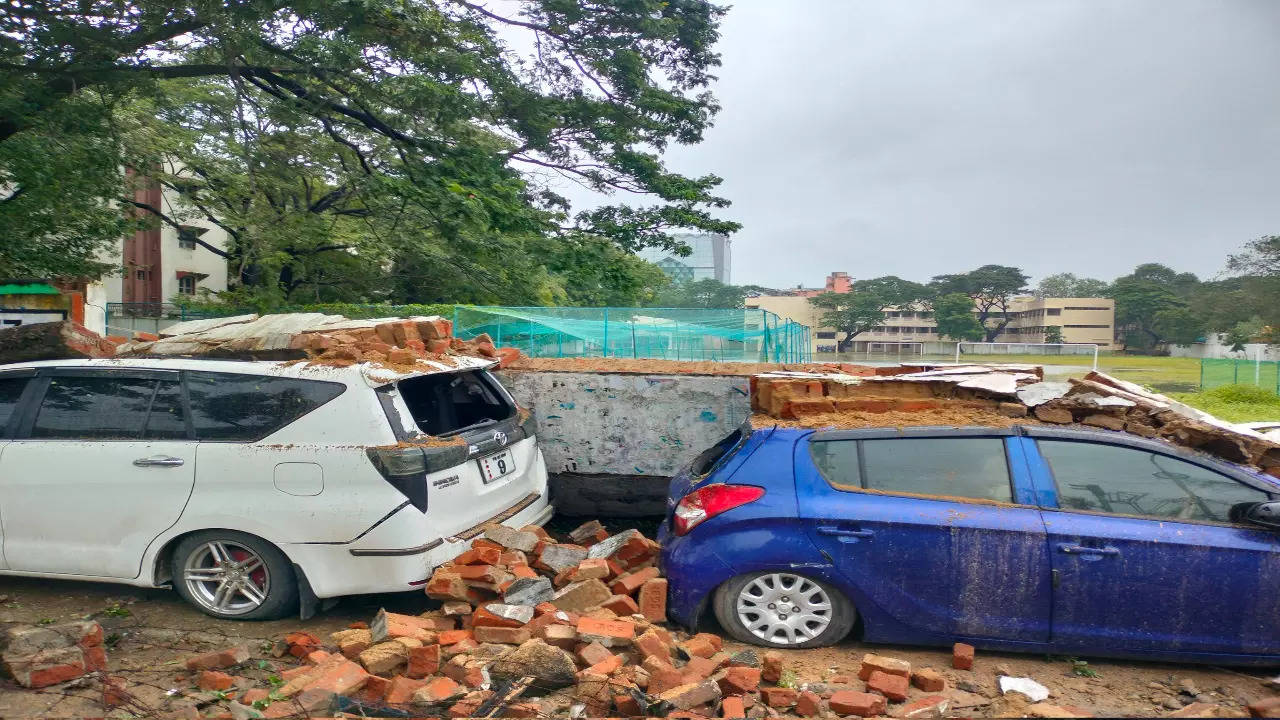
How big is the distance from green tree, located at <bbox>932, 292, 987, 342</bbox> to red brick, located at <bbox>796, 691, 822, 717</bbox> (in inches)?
1538

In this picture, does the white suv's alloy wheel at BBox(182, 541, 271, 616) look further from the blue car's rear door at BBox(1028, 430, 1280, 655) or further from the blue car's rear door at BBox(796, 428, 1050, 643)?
the blue car's rear door at BBox(1028, 430, 1280, 655)

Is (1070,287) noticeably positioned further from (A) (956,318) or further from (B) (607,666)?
(B) (607,666)

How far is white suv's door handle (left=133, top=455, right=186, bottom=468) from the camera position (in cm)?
421

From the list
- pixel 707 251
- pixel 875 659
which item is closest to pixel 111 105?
pixel 875 659

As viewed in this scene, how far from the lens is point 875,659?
11.5 ft

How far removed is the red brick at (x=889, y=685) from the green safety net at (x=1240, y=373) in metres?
20.7

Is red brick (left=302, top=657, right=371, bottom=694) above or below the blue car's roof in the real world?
below

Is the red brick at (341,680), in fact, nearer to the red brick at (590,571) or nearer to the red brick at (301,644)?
the red brick at (301,644)

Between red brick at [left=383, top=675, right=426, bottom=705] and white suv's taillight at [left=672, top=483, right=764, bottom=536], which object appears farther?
white suv's taillight at [left=672, top=483, right=764, bottom=536]

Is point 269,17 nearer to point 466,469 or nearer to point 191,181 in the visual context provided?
point 466,469

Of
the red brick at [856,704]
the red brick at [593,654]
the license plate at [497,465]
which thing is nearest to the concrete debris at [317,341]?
the license plate at [497,465]

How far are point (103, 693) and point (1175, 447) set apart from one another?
494 centimetres

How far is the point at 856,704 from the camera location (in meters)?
3.21

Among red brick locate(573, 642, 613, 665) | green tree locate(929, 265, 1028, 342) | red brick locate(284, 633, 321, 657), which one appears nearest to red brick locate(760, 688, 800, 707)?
red brick locate(573, 642, 613, 665)
